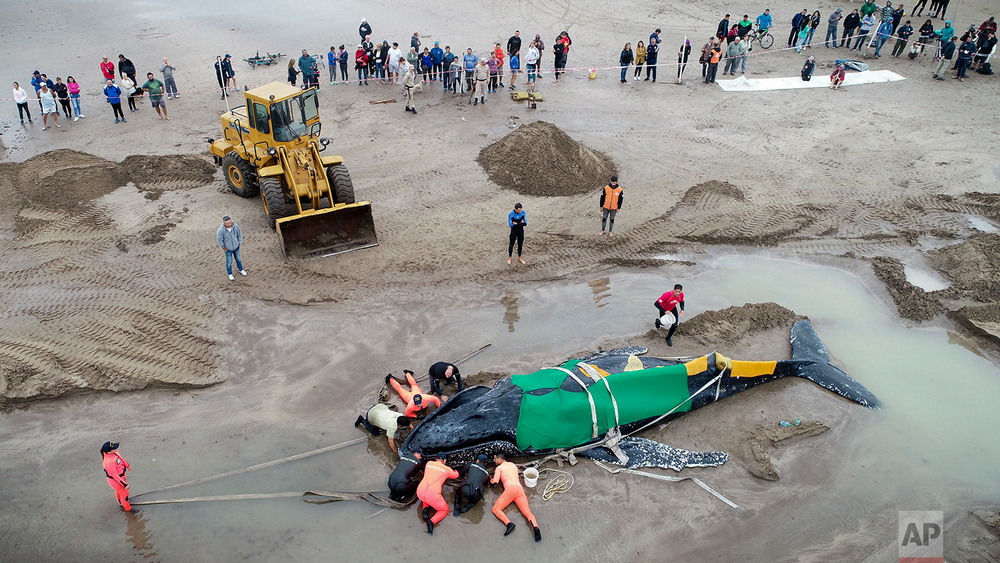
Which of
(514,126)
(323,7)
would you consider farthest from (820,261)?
(323,7)

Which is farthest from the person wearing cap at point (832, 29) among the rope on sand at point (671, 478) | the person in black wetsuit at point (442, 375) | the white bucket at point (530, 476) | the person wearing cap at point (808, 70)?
the white bucket at point (530, 476)

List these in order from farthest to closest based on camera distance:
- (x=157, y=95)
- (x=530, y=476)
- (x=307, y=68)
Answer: (x=307, y=68)
(x=157, y=95)
(x=530, y=476)

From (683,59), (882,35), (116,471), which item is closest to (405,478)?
(116,471)

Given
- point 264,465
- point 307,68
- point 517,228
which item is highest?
point 307,68

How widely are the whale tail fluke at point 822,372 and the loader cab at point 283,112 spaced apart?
1000 centimetres

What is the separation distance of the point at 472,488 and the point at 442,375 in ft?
6.11

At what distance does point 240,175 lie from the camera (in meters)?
13.9

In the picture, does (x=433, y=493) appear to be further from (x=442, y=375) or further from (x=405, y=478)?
(x=442, y=375)

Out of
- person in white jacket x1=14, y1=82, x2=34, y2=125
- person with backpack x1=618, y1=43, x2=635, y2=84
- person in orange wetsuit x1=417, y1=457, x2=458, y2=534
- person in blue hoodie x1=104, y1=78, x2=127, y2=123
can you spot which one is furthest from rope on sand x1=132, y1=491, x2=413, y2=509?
person with backpack x1=618, y1=43, x2=635, y2=84

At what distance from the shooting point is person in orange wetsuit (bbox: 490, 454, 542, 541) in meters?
7.41

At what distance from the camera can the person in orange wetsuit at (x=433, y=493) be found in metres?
7.37

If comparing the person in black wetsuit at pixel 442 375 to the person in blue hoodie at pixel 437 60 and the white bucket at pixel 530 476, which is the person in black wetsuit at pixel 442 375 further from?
the person in blue hoodie at pixel 437 60

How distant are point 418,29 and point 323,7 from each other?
6.24m

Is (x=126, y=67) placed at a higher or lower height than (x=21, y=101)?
higher
